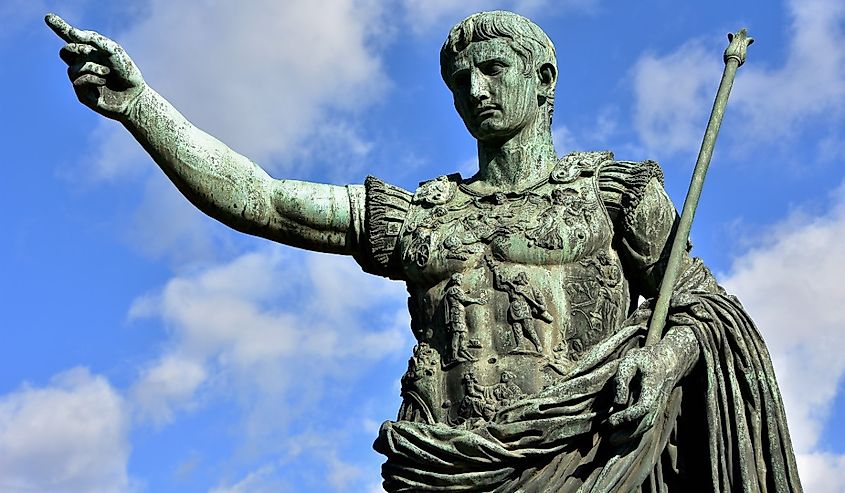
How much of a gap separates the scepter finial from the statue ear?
3.53 feet

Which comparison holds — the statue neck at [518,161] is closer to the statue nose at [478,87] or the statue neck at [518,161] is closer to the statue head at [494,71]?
the statue head at [494,71]

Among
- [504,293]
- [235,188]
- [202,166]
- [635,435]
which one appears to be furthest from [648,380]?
[202,166]

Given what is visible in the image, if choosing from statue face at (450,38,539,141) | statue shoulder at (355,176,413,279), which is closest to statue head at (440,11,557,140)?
statue face at (450,38,539,141)

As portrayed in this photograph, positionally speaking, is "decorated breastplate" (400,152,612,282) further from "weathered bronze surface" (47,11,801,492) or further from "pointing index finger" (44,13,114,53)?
"pointing index finger" (44,13,114,53)

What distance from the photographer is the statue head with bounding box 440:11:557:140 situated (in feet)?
38.8

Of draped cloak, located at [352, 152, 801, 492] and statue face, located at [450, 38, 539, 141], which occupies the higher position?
A: statue face, located at [450, 38, 539, 141]

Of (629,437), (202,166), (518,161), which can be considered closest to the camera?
(629,437)

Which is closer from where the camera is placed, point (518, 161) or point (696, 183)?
point (696, 183)

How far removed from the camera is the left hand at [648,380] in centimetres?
1067

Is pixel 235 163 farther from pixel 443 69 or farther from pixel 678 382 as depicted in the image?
pixel 678 382

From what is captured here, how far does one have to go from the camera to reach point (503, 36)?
11906 mm

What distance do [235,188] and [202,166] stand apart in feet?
0.82

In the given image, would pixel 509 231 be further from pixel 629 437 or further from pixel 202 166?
pixel 202 166

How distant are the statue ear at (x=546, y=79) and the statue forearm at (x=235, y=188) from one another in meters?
1.39
